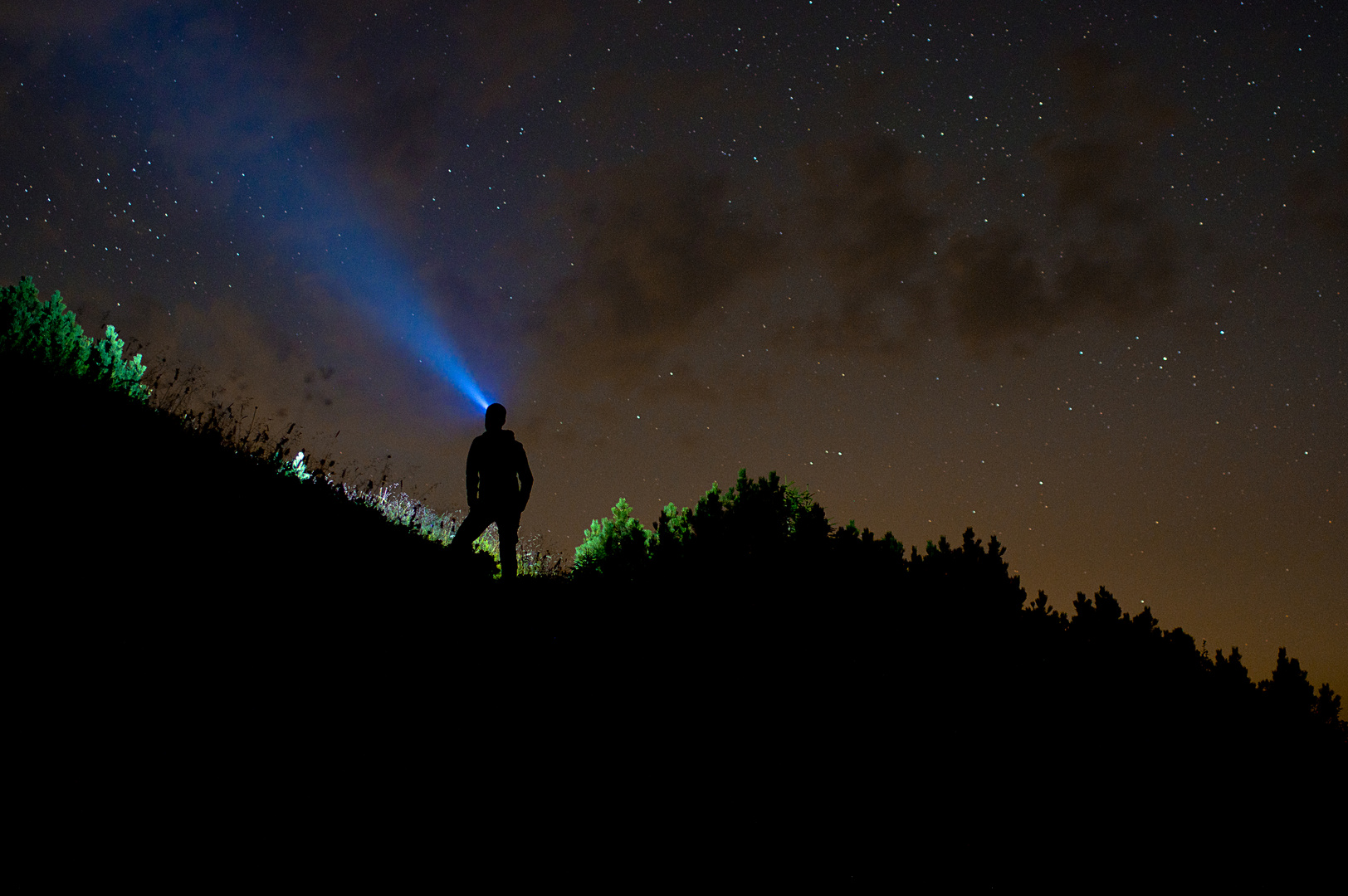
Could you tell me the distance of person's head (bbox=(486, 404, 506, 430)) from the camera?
773 cm

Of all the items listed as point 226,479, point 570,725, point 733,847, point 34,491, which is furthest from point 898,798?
point 226,479

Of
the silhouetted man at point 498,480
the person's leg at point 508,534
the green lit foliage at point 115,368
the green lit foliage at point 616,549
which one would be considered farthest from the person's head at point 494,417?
the green lit foliage at point 115,368

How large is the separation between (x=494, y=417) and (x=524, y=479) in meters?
0.85

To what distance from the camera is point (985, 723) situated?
426cm

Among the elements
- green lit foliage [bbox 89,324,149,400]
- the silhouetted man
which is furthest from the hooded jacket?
green lit foliage [bbox 89,324,149,400]

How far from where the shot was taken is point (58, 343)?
8055 millimetres

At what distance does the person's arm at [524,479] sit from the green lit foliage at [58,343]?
18.2 feet

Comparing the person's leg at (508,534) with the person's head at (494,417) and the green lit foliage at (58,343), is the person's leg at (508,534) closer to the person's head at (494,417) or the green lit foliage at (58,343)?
the person's head at (494,417)

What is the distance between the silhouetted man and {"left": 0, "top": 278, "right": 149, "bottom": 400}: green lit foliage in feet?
16.7

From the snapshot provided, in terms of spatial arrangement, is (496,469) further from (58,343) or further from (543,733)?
(58,343)

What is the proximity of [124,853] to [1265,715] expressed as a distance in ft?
23.2

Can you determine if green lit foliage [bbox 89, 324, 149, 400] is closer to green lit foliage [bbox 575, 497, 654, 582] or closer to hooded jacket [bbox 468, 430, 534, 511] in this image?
hooded jacket [bbox 468, 430, 534, 511]

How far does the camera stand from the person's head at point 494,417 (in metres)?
7.73

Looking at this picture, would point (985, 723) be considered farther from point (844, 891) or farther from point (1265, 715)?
point (1265, 715)
